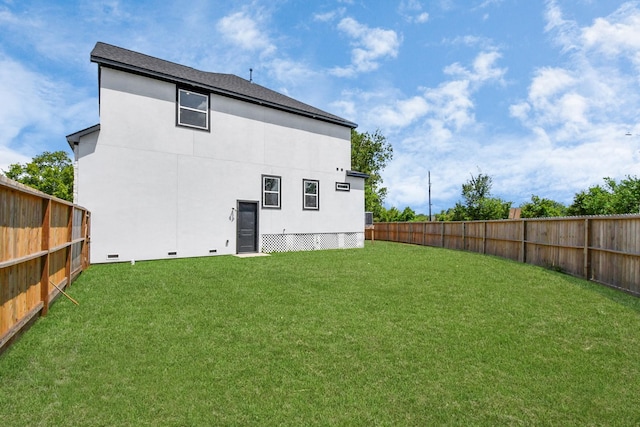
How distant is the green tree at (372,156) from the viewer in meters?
36.2

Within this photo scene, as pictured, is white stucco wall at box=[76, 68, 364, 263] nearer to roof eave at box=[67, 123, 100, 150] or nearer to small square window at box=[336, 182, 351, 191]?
roof eave at box=[67, 123, 100, 150]

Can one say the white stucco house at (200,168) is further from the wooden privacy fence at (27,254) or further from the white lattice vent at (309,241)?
the wooden privacy fence at (27,254)

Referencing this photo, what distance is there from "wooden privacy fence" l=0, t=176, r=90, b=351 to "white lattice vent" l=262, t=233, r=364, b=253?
7.96 m

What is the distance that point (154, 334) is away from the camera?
3.87 metres

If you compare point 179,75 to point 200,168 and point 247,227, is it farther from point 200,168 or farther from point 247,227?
point 247,227

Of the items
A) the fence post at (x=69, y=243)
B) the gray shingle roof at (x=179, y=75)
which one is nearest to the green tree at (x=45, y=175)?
the gray shingle roof at (x=179, y=75)

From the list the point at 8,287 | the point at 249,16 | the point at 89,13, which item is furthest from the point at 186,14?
the point at 8,287

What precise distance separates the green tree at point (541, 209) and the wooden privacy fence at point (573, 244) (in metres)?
6.82

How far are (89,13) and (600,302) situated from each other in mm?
16089

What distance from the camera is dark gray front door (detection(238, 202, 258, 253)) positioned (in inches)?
497

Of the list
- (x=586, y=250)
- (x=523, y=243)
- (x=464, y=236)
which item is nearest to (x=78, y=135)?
Answer: (x=586, y=250)

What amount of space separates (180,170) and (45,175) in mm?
33610

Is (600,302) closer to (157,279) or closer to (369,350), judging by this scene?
(369,350)

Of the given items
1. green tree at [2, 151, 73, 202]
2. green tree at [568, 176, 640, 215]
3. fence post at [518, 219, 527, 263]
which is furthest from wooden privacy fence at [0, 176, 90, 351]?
green tree at [2, 151, 73, 202]
